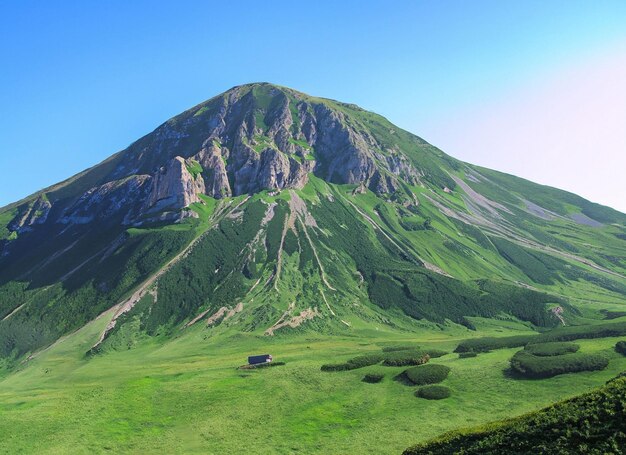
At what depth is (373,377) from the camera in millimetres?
87312

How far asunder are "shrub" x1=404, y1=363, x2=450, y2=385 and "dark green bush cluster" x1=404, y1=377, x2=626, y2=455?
127ft

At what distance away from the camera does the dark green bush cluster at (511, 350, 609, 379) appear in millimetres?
77062

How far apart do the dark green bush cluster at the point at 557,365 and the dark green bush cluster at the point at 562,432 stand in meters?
42.0

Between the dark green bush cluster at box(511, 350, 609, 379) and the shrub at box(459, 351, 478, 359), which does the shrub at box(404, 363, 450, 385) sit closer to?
the dark green bush cluster at box(511, 350, 609, 379)

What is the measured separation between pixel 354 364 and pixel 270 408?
26931 millimetres

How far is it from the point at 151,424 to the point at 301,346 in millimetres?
70271

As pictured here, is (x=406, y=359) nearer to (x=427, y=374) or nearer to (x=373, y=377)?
(x=373, y=377)

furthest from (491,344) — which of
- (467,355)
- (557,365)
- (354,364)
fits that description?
(354,364)

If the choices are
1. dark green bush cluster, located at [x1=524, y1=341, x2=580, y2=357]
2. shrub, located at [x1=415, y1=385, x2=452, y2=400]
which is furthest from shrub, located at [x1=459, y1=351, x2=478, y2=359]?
shrub, located at [x1=415, y1=385, x2=452, y2=400]

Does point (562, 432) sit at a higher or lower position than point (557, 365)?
higher

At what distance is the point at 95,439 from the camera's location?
67562 millimetres

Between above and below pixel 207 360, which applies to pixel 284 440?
above

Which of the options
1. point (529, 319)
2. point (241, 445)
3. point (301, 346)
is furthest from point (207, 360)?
point (529, 319)

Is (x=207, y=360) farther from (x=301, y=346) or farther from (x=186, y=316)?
(x=186, y=316)
